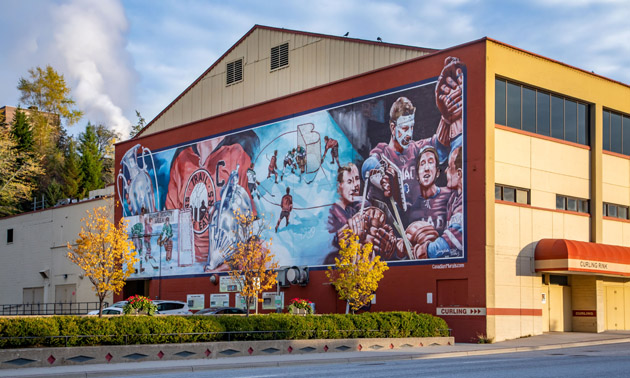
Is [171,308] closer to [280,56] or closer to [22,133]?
[280,56]

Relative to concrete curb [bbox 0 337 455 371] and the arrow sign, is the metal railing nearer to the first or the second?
the arrow sign

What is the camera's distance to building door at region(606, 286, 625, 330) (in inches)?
1658

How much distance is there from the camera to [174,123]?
5634 centimetres

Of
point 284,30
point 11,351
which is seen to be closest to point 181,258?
point 284,30

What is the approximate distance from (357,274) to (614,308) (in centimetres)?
1586

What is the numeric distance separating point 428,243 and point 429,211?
158 cm

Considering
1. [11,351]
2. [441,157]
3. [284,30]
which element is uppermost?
[284,30]

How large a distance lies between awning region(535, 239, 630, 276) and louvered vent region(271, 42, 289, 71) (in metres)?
20.8

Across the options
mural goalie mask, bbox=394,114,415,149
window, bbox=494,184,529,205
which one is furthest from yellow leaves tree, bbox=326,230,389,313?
window, bbox=494,184,529,205

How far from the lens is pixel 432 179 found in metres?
37.6

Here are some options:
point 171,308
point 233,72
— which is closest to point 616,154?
point 233,72

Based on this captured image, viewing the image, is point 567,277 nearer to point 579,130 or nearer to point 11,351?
point 579,130

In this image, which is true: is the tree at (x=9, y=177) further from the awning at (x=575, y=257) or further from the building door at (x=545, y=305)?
the awning at (x=575, y=257)

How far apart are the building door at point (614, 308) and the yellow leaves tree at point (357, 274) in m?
13.5
